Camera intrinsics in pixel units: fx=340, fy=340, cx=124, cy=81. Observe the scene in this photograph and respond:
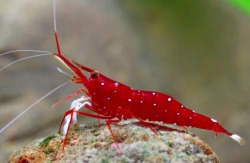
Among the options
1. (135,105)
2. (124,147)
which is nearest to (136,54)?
(135,105)

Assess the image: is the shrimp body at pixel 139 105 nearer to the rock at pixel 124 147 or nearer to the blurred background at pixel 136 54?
the rock at pixel 124 147

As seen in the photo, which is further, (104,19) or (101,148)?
(104,19)

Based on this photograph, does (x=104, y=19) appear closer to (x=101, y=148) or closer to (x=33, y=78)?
(x=33, y=78)

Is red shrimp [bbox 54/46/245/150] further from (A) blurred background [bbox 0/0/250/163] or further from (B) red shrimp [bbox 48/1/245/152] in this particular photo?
(A) blurred background [bbox 0/0/250/163]

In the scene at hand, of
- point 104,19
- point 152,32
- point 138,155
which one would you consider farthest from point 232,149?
point 138,155

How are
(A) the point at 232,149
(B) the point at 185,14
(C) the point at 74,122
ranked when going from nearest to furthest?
(C) the point at 74,122
(B) the point at 185,14
(A) the point at 232,149

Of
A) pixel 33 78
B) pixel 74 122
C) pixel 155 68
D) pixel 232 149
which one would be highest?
pixel 155 68
